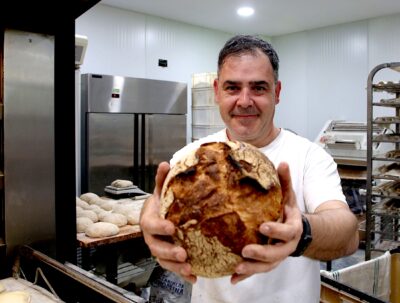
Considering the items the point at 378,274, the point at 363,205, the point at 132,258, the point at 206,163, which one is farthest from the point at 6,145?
the point at 363,205

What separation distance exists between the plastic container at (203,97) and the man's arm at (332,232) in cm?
466

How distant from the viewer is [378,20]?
578cm

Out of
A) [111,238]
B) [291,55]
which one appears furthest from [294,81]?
[111,238]

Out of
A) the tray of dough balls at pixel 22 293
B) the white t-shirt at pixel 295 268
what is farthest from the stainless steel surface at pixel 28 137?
the white t-shirt at pixel 295 268

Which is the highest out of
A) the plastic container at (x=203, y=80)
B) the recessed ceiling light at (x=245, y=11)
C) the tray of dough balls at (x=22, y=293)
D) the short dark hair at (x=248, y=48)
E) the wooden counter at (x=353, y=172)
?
the recessed ceiling light at (x=245, y=11)

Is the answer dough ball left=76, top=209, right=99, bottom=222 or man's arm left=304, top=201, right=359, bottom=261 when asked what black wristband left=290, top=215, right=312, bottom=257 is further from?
dough ball left=76, top=209, right=99, bottom=222

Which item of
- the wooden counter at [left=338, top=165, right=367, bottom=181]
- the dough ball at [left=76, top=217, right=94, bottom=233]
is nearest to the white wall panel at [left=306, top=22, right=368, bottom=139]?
the wooden counter at [left=338, top=165, right=367, bottom=181]

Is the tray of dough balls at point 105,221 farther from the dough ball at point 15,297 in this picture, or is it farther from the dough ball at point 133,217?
the dough ball at point 15,297

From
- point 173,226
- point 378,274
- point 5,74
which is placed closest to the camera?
point 173,226

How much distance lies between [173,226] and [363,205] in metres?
5.02

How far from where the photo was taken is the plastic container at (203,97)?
5.81 meters

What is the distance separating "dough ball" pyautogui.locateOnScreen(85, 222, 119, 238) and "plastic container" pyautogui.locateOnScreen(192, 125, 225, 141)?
11.2 feet

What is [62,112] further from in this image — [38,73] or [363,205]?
[363,205]

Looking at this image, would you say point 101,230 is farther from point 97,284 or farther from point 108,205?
point 97,284
